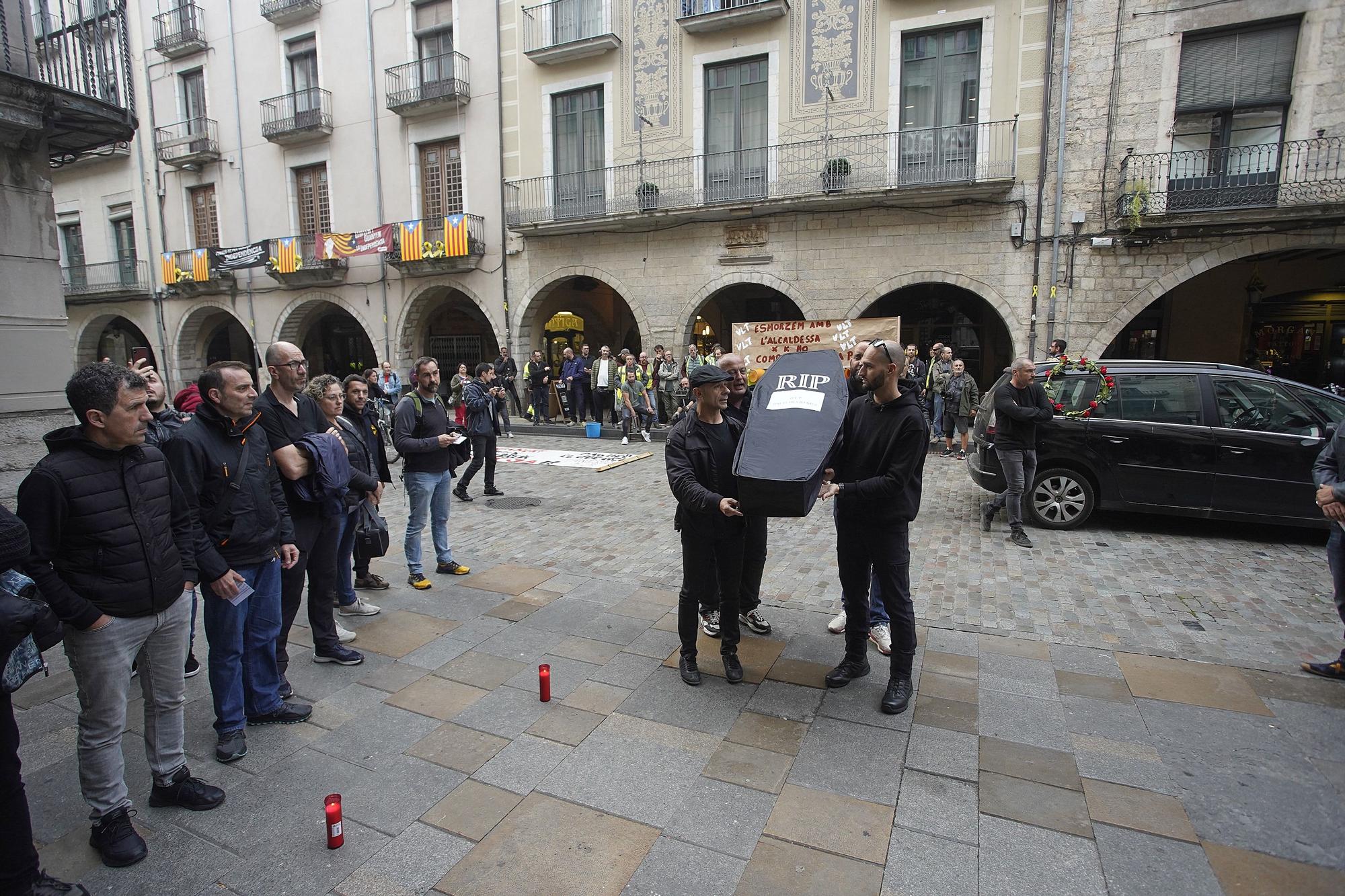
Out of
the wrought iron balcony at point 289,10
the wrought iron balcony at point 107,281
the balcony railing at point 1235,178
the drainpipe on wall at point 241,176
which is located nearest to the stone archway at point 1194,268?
the balcony railing at point 1235,178

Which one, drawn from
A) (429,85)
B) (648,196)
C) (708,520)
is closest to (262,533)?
(708,520)

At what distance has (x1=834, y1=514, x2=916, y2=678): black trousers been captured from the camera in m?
3.88

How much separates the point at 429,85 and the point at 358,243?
445 centimetres

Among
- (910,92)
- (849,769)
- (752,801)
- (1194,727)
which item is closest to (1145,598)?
(1194,727)

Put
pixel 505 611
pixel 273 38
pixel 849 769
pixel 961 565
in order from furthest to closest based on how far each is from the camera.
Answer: pixel 273 38 → pixel 961 565 → pixel 505 611 → pixel 849 769

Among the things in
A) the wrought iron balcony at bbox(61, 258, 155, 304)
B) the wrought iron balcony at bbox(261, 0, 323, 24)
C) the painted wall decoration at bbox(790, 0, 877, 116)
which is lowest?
the wrought iron balcony at bbox(61, 258, 155, 304)

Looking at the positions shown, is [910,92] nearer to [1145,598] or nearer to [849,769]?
[1145,598]

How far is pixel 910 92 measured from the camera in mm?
13883

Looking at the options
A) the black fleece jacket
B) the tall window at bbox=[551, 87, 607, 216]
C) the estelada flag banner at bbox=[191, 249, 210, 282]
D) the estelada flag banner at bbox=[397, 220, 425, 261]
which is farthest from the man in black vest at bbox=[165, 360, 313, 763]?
the estelada flag banner at bbox=[191, 249, 210, 282]

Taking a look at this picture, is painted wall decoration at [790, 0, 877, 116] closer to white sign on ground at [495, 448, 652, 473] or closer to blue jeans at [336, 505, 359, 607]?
white sign on ground at [495, 448, 652, 473]

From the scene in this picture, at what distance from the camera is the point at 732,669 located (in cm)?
421

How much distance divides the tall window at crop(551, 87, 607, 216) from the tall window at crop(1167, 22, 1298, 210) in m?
11.5

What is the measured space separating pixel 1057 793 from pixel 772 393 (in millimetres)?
2355

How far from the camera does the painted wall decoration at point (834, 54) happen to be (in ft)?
45.8
